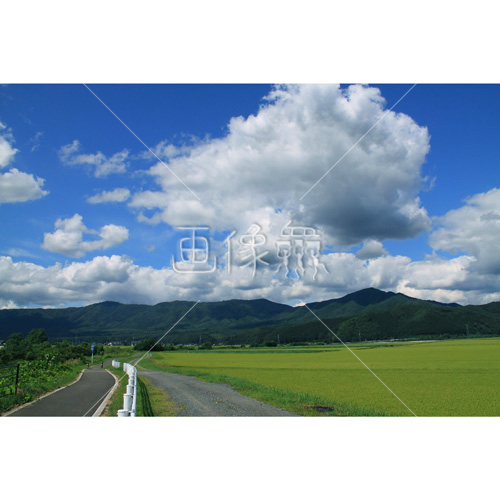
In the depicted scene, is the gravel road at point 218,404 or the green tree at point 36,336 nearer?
the gravel road at point 218,404

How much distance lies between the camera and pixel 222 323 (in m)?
125

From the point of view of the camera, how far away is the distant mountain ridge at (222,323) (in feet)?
97.8

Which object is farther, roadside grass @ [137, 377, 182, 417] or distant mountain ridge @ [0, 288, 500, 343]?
distant mountain ridge @ [0, 288, 500, 343]

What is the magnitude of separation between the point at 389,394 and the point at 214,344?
286ft

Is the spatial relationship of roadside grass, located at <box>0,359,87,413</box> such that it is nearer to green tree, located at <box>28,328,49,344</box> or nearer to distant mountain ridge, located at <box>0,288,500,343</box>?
green tree, located at <box>28,328,49,344</box>

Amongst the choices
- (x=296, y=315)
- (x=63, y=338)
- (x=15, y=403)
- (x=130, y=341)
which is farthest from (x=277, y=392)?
(x=296, y=315)

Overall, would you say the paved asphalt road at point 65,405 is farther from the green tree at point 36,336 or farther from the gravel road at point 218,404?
the green tree at point 36,336

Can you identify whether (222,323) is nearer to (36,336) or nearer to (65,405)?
(36,336)

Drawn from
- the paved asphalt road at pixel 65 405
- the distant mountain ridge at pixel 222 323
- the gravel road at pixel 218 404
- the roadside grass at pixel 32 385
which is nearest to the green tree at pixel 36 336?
the distant mountain ridge at pixel 222 323

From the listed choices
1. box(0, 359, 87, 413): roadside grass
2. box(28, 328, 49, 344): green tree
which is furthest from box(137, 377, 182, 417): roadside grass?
box(28, 328, 49, 344): green tree

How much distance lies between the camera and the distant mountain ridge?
97.8ft

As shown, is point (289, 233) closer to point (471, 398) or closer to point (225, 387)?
point (225, 387)

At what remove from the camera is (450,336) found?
3489 inches

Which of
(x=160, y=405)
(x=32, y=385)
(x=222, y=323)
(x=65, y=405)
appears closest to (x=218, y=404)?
(x=160, y=405)
